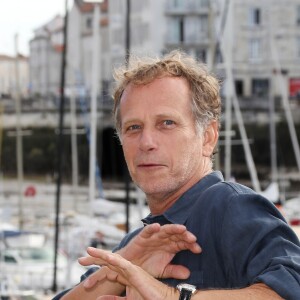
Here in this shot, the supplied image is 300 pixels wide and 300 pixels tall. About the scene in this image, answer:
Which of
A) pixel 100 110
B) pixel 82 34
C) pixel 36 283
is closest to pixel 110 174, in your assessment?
pixel 100 110

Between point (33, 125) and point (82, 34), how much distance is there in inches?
660

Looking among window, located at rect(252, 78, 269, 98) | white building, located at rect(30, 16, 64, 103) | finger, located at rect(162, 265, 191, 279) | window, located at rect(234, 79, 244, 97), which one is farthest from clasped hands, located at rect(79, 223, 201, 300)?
white building, located at rect(30, 16, 64, 103)

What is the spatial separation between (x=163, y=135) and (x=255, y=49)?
1865 inches

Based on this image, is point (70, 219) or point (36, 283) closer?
point (36, 283)

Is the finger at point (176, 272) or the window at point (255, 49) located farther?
the window at point (255, 49)

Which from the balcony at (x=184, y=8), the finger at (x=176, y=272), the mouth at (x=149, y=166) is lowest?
the finger at (x=176, y=272)

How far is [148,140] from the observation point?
215 centimetres

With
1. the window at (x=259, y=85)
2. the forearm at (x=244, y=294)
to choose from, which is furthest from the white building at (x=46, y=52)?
the forearm at (x=244, y=294)

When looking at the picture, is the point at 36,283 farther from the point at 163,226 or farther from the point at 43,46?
the point at 43,46

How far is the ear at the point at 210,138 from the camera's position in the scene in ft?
7.43

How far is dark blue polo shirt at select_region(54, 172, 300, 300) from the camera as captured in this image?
1.86 m

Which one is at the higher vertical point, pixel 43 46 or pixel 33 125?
pixel 43 46

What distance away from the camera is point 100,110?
41.8m

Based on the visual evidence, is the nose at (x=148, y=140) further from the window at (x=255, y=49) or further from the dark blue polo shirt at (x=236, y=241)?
the window at (x=255, y=49)
